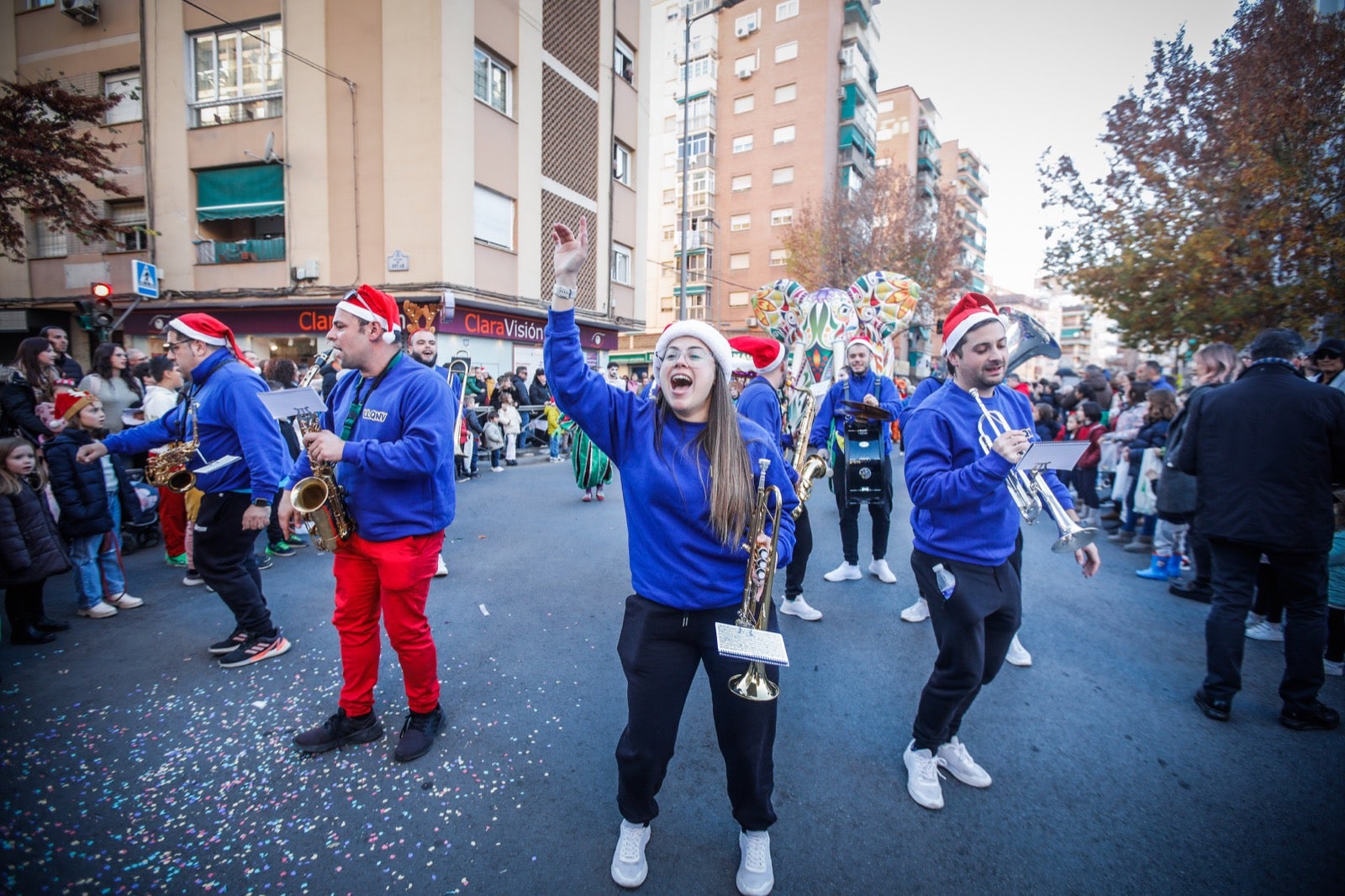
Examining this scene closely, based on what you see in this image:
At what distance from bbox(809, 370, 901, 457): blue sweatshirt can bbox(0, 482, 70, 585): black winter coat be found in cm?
548

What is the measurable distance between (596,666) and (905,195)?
2664cm

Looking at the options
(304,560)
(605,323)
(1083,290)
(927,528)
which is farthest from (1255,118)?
(605,323)

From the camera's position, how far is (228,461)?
3.60 m

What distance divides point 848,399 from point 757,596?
12.0 feet

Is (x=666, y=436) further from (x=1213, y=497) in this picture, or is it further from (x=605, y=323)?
(x=605, y=323)

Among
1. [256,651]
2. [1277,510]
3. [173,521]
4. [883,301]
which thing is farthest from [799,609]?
[883,301]

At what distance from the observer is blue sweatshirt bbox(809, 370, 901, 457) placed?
517 cm

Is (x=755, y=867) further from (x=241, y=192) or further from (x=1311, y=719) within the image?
(x=241, y=192)

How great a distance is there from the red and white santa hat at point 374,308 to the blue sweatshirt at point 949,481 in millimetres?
2441

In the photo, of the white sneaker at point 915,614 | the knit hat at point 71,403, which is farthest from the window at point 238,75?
the white sneaker at point 915,614

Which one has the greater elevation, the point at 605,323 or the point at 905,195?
the point at 905,195

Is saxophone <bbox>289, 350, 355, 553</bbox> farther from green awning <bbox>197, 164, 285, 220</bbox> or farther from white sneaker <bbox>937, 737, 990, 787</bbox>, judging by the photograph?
green awning <bbox>197, 164, 285, 220</bbox>

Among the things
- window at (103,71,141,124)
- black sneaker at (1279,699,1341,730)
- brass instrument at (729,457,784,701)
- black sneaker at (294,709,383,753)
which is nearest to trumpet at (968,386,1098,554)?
brass instrument at (729,457,784,701)

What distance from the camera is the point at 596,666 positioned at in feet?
12.4
